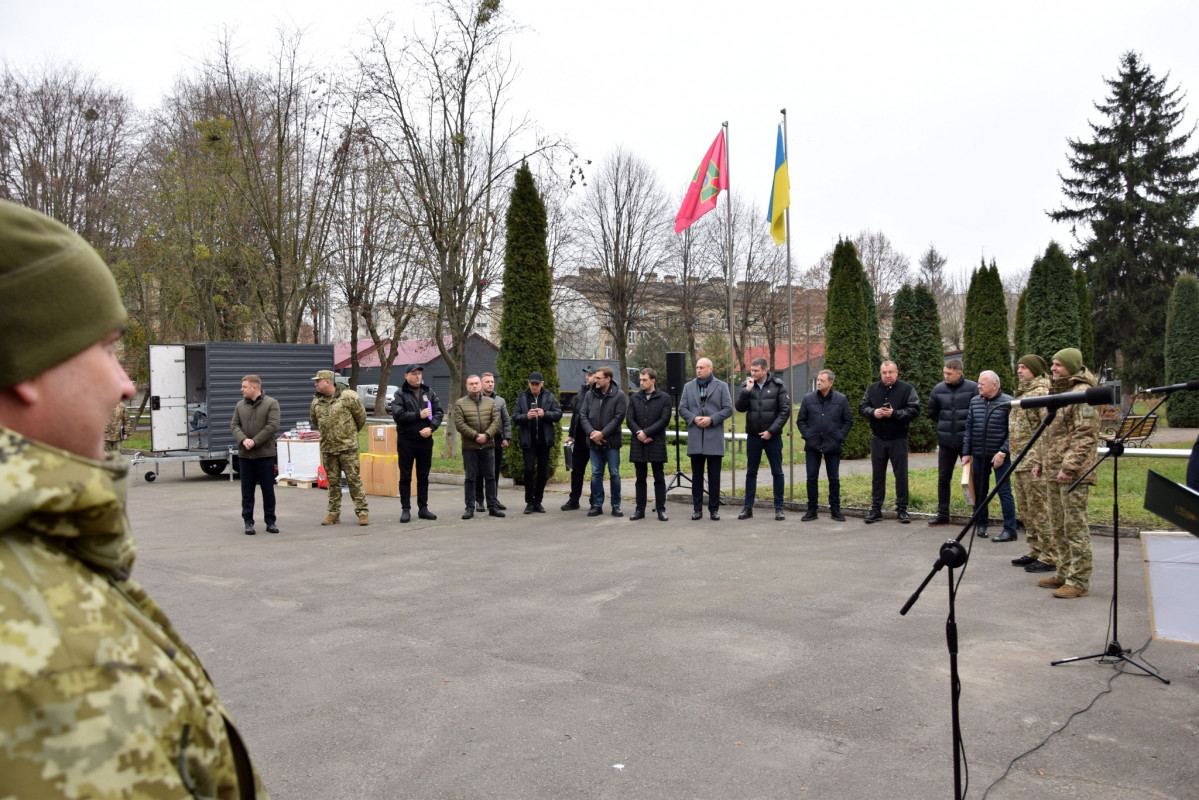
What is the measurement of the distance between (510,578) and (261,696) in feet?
11.1

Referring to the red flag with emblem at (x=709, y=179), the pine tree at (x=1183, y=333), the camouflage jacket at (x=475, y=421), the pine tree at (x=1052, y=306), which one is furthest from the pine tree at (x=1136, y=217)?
the camouflage jacket at (x=475, y=421)

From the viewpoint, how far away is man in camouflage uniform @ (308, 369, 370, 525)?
38.5 ft

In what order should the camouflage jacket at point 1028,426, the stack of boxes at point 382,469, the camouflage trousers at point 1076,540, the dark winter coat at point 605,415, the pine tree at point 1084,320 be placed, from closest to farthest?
the camouflage trousers at point 1076,540, the camouflage jacket at point 1028,426, the dark winter coat at point 605,415, the stack of boxes at point 382,469, the pine tree at point 1084,320

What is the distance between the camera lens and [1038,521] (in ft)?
27.8

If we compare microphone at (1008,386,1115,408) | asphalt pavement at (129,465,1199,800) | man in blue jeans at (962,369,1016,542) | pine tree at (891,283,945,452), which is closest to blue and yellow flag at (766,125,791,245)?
man in blue jeans at (962,369,1016,542)

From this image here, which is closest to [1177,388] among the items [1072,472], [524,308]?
[1072,472]

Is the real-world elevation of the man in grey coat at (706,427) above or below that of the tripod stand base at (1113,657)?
above

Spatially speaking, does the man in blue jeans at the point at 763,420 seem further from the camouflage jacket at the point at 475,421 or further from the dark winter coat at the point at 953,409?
the camouflage jacket at the point at 475,421

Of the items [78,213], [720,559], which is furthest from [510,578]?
[78,213]

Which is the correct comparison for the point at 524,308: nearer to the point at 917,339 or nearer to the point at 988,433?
the point at 988,433

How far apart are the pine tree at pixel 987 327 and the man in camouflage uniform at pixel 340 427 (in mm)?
17221

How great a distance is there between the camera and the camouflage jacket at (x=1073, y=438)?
281 inches

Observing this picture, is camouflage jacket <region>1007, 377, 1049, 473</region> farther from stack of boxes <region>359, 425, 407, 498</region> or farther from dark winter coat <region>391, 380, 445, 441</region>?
stack of boxes <region>359, 425, 407, 498</region>

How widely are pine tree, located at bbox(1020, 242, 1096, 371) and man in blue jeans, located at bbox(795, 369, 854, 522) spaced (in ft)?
44.0
